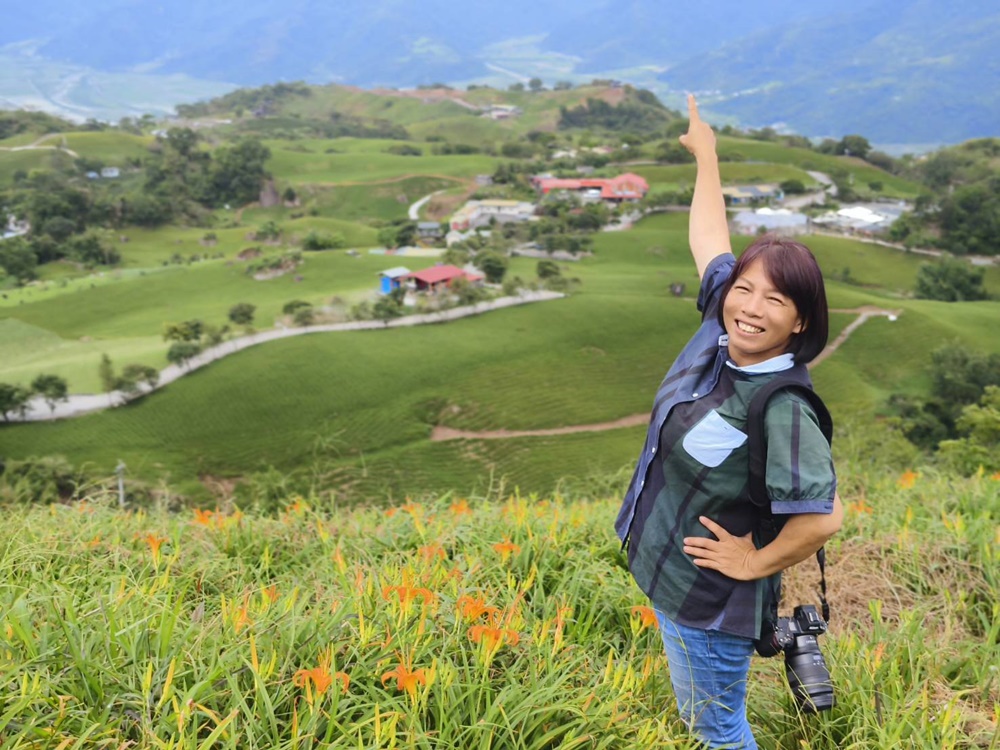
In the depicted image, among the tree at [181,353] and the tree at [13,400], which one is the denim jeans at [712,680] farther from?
the tree at [181,353]

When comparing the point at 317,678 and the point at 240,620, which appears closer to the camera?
the point at 317,678

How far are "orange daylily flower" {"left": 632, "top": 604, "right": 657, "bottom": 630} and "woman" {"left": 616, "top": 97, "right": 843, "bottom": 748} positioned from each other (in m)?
0.42

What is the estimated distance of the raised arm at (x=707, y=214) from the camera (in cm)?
264

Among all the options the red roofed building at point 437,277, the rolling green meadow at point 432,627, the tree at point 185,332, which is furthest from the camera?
the red roofed building at point 437,277

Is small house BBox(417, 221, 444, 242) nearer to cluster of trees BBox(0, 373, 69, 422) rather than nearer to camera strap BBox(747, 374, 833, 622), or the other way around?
cluster of trees BBox(0, 373, 69, 422)

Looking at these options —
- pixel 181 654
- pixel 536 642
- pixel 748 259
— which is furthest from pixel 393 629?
pixel 748 259

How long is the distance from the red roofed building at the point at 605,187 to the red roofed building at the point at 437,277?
88.6 ft

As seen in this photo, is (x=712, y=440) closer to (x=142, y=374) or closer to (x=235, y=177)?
(x=142, y=374)

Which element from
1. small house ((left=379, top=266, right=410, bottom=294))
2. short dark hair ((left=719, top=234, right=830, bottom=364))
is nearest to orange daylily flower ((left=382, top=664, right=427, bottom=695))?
short dark hair ((left=719, top=234, right=830, bottom=364))

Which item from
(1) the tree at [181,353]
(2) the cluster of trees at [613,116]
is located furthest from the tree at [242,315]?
(2) the cluster of trees at [613,116]

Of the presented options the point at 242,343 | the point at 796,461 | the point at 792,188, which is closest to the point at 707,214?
the point at 796,461

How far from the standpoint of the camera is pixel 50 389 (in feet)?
88.0

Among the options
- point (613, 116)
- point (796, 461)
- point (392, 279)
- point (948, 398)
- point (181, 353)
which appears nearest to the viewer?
point (796, 461)

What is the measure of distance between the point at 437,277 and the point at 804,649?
40.1m
